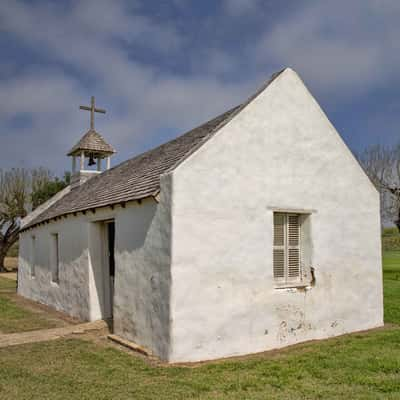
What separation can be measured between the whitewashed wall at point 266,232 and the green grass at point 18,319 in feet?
18.0

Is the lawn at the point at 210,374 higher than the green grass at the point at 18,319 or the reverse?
higher

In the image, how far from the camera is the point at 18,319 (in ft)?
40.5

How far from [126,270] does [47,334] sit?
275 centimetres

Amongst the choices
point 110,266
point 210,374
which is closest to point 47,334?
point 110,266

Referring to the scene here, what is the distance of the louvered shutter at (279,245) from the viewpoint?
8898mm

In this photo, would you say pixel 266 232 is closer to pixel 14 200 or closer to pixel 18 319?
pixel 18 319

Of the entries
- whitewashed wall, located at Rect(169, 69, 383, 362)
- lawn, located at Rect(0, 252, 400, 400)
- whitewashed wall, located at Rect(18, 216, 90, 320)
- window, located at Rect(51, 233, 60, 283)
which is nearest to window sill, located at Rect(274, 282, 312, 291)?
whitewashed wall, located at Rect(169, 69, 383, 362)

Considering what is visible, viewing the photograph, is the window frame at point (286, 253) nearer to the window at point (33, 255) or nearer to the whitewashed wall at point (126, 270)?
the whitewashed wall at point (126, 270)

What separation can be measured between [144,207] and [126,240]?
3.42 ft

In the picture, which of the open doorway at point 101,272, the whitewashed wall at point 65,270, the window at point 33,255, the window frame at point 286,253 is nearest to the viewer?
the window frame at point 286,253

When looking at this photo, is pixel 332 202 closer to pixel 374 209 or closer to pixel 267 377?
pixel 374 209

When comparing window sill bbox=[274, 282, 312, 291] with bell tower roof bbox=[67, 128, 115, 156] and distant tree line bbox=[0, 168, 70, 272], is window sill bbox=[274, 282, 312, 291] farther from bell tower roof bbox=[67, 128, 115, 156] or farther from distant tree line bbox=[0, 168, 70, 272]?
distant tree line bbox=[0, 168, 70, 272]

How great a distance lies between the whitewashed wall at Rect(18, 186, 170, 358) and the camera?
25.1 feet

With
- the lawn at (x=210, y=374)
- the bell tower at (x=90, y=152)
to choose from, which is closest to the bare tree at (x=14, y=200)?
the bell tower at (x=90, y=152)
